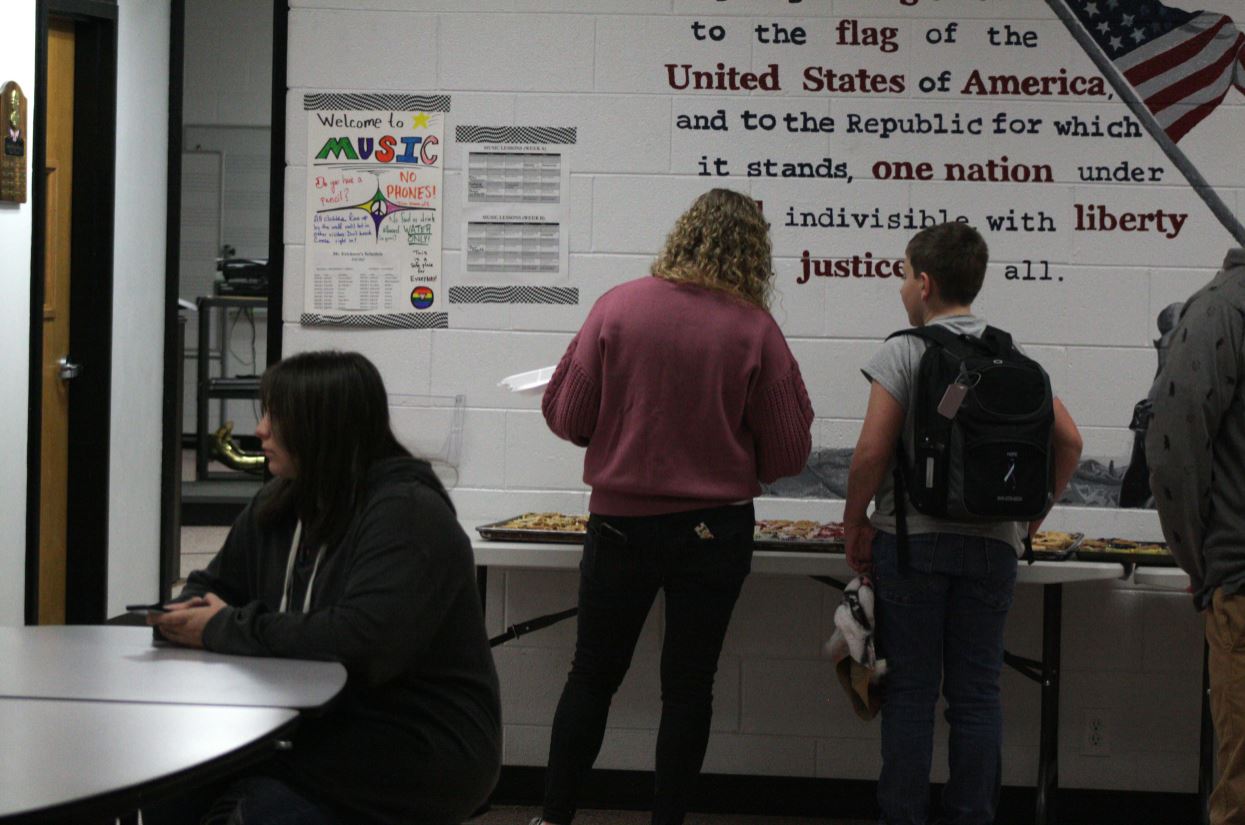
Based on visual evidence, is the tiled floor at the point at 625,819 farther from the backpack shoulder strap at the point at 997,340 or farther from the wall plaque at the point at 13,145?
the wall plaque at the point at 13,145

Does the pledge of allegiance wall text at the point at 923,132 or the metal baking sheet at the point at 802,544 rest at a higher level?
the pledge of allegiance wall text at the point at 923,132

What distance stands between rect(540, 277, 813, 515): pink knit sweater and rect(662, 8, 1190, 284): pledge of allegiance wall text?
802 mm

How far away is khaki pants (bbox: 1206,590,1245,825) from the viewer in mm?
2488

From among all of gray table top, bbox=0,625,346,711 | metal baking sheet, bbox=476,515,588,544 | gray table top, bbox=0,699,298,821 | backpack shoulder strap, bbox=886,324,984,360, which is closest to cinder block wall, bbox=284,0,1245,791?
metal baking sheet, bbox=476,515,588,544

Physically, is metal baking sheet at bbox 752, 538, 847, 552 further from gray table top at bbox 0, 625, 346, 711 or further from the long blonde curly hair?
gray table top at bbox 0, 625, 346, 711

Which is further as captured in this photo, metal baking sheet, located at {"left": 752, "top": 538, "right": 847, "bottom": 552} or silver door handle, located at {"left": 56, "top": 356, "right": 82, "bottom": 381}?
silver door handle, located at {"left": 56, "top": 356, "right": 82, "bottom": 381}

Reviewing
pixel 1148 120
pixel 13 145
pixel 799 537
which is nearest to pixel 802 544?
pixel 799 537

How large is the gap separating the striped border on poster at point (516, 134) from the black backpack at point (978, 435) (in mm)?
1225

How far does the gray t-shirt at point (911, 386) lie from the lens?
115 inches

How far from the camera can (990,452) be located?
9.36ft

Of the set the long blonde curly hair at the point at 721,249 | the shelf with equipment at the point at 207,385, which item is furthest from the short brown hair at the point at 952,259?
the shelf with equipment at the point at 207,385

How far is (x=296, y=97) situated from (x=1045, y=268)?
198 centimetres

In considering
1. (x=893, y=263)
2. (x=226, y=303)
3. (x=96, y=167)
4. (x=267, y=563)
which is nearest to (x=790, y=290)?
(x=893, y=263)

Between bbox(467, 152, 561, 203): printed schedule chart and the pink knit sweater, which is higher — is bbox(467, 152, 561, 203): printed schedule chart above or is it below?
above
